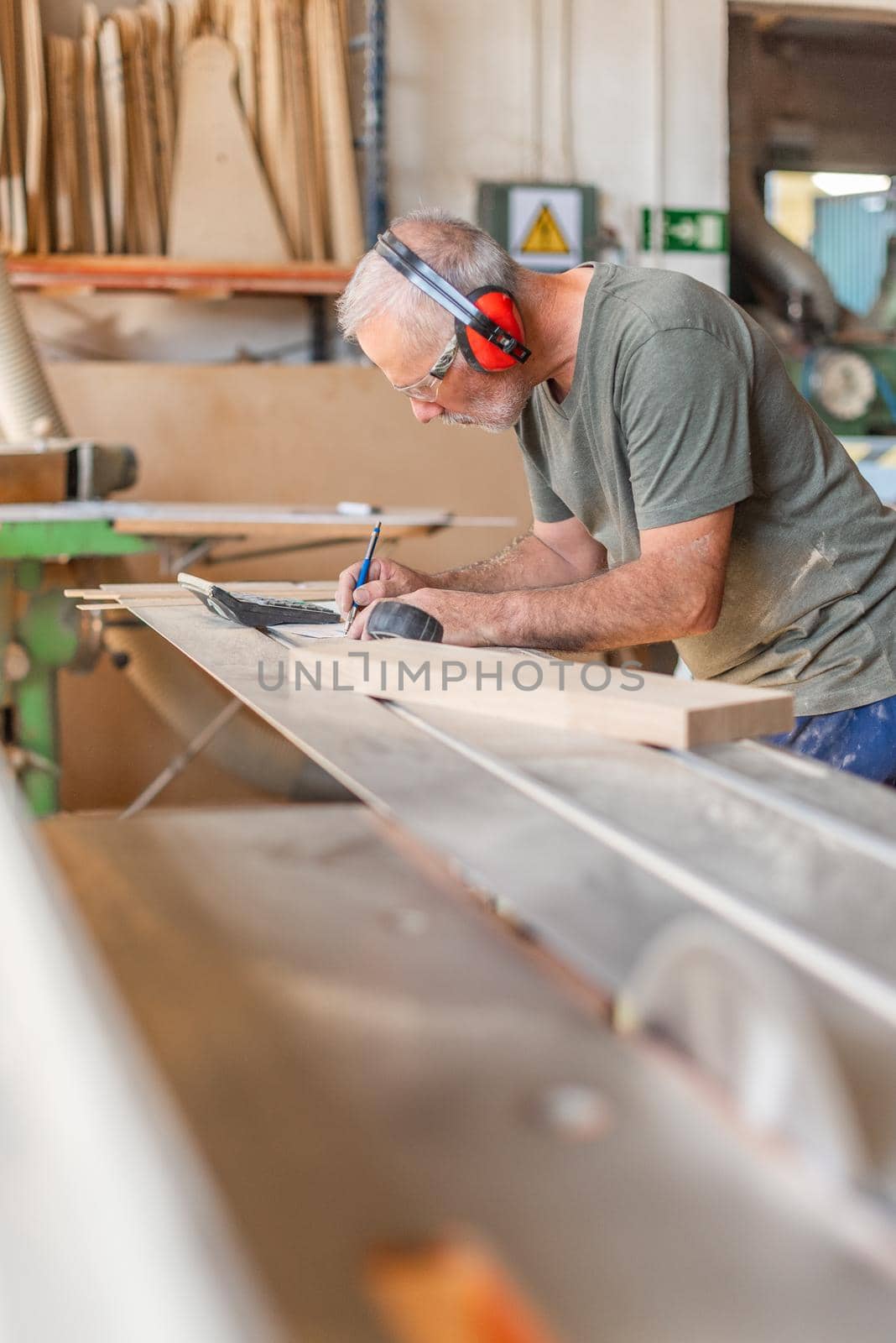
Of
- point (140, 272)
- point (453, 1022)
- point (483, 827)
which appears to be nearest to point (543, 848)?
point (483, 827)

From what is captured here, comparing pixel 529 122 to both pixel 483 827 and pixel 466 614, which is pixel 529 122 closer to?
pixel 466 614

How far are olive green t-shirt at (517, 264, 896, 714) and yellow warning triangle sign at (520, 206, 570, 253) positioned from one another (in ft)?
9.76

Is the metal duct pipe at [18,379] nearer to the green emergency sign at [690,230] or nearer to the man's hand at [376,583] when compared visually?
the man's hand at [376,583]

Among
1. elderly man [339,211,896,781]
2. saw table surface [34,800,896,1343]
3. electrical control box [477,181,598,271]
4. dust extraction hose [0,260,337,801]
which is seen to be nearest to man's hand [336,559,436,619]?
elderly man [339,211,896,781]

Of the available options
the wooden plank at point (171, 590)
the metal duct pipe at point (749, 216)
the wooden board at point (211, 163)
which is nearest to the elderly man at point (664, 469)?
the wooden plank at point (171, 590)

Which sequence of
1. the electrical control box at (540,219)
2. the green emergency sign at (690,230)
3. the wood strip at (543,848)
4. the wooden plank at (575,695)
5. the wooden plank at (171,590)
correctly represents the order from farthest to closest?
the green emergency sign at (690,230)
the electrical control box at (540,219)
the wooden plank at (171,590)
the wooden plank at (575,695)
the wood strip at (543,848)

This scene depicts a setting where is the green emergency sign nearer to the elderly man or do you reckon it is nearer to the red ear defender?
the elderly man

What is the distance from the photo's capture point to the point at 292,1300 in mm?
413

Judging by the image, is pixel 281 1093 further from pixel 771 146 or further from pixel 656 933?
Result: pixel 771 146

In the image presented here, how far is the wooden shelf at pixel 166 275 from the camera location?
4039mm

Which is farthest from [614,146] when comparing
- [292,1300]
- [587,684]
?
[292,1300]

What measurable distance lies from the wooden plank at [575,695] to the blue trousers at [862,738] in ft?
1.76

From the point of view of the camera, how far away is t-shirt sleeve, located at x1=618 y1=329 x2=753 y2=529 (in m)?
1.64

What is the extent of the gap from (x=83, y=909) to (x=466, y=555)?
392 cm
